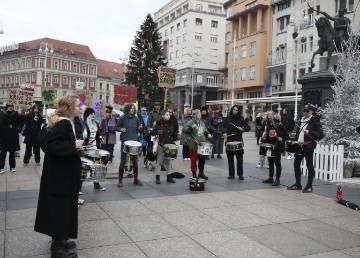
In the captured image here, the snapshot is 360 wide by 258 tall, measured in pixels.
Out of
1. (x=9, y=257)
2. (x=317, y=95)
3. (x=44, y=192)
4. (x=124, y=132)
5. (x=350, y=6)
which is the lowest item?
(x=9, y=257)

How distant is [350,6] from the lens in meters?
38.4

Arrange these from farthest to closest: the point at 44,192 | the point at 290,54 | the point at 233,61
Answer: the point at 233,61, the point at 290,54, the point at 44,192

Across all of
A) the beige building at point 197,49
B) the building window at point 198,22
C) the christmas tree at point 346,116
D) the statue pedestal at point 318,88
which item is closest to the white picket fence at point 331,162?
the christmas tree at point 346,116

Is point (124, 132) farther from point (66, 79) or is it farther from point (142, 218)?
point (66, 79)

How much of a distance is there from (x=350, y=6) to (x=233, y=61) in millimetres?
22518

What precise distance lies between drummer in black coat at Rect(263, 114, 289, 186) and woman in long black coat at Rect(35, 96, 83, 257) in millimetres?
6063

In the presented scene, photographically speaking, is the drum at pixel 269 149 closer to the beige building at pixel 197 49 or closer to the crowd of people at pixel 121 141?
the crowd of people at pixel 121 141

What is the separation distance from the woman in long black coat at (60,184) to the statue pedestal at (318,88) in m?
11.4

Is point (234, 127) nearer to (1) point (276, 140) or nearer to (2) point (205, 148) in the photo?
(1) point (276, 140)

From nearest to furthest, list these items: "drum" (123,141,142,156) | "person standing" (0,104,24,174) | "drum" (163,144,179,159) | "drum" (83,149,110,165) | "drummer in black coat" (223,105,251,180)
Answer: "drum" (83,149,110,165)
"drum" (123,141,142,156)
"drum" (163,144,179,159)
"drummer in black coat" (223,105,251,180)
"person standing" (0,104,24,174)

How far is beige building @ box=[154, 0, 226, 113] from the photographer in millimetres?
70938

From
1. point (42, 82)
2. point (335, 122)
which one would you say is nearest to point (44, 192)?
point (335, 122)

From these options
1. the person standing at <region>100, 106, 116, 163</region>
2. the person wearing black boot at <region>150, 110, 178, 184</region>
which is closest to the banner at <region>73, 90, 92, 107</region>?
the person standing at <region>100, 106, 116, 163</region>

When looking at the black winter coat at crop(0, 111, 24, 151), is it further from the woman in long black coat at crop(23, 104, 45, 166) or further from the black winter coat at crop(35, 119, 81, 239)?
the black winter coat at crop(35, 119, 81, 239)
